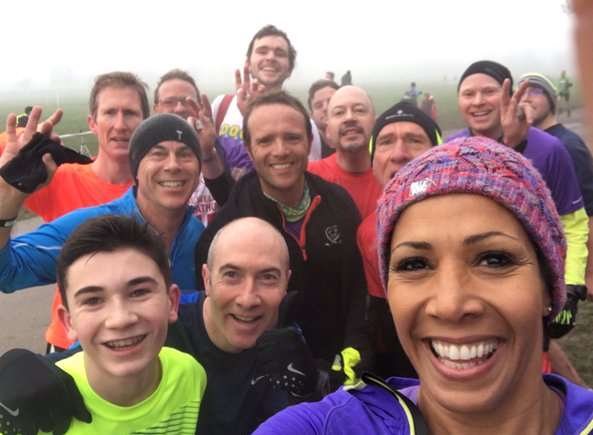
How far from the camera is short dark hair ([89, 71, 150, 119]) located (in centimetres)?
350

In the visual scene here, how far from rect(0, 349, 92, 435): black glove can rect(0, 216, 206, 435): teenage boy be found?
0.27ft

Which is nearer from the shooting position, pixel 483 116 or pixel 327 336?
pixel 327 336

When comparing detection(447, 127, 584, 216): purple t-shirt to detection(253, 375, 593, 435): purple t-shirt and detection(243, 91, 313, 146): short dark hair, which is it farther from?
detection(253, 375, 593, 435): purple t-shirt

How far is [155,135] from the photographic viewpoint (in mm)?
2861

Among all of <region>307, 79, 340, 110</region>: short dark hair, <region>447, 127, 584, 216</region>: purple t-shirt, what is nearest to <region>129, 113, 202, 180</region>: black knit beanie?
<region>447, 127, 584, 216</region>: purple t-shirt

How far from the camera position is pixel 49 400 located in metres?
1.73

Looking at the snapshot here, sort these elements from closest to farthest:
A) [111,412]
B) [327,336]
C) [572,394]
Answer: [572,394], [111,412], [327,336]

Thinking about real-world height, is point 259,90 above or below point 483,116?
above

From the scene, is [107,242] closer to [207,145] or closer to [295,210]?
[295,210]

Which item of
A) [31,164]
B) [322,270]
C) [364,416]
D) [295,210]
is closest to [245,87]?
[295,210]

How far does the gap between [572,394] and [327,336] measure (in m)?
1.58

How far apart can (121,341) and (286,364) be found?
62 centimetres

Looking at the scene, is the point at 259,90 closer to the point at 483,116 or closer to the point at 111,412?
the point at 483,116

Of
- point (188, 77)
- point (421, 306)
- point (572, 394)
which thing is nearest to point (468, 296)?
point (421, 306)
